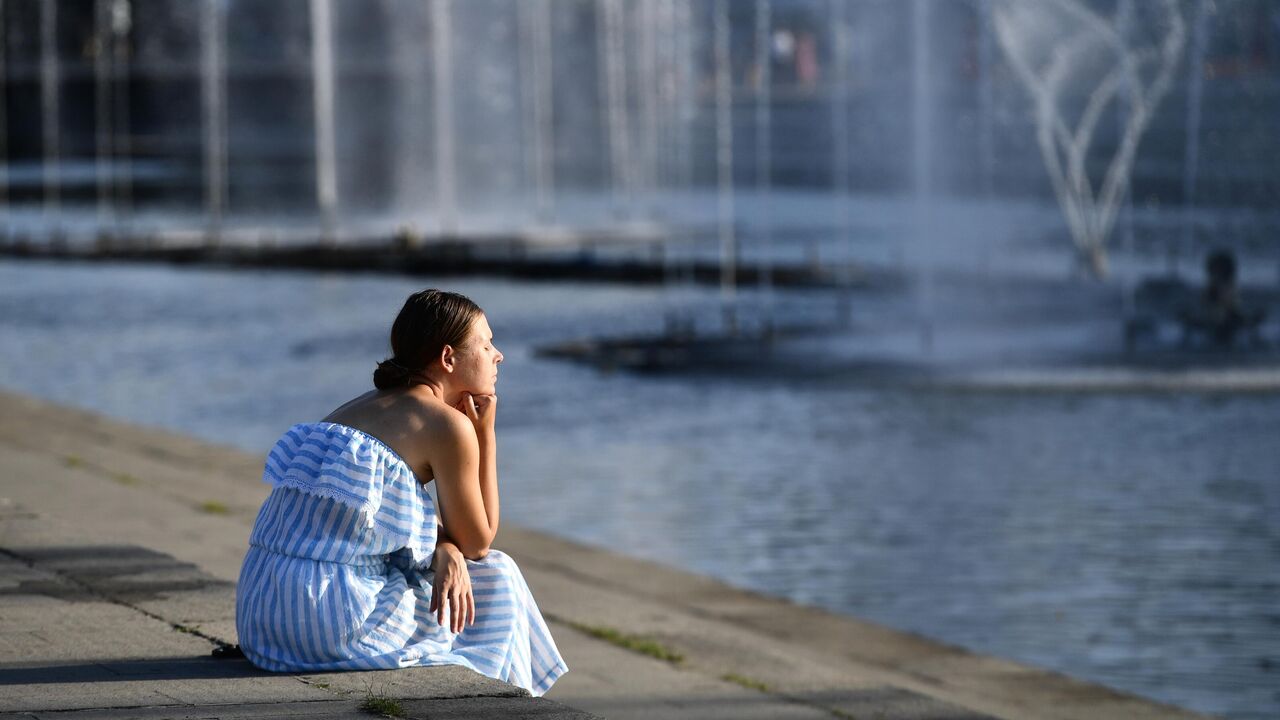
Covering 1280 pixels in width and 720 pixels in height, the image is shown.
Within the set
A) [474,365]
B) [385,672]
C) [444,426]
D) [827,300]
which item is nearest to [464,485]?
[444,426]

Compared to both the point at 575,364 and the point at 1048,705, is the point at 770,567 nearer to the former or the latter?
the point at 1048,705

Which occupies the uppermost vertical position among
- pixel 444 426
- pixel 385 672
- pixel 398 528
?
pixel 444 426

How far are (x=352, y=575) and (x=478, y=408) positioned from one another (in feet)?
1.58

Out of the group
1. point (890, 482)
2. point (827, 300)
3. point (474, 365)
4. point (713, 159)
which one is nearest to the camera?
point (474, 365)

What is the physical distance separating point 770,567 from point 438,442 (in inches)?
223

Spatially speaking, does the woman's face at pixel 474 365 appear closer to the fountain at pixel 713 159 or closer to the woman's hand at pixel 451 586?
the woman's hand at pixel 451 586

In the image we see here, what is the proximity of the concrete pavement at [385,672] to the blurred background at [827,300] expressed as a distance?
631 mm

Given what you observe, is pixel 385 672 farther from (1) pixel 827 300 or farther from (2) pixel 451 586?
(1) pixel 827 300

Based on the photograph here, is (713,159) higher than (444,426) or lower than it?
lower

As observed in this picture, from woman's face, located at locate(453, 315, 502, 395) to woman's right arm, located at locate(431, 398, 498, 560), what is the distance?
70 mm

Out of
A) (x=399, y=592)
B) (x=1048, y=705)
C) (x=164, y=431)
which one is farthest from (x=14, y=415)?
(x=399, y=592)

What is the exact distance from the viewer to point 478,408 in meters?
4.96

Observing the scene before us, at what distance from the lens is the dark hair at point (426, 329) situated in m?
4.87

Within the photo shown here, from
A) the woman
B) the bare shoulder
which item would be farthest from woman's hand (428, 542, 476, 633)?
the bare shoulder
